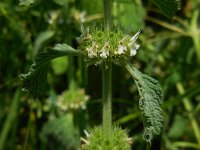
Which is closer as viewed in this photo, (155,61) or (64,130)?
(64,130)

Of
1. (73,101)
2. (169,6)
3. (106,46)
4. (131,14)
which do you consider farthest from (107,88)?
(131,14)

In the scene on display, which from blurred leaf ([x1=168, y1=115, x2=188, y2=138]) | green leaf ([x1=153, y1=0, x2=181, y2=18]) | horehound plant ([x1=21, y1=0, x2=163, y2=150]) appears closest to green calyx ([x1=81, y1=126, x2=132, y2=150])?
horehound plant ([x1=21, y1=0, x2=163, y2=150])

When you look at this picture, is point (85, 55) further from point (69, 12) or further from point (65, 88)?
point (65, 88)

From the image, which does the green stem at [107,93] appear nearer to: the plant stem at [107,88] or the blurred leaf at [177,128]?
the plant stem at [107,88]

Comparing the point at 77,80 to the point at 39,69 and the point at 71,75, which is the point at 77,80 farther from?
the point at 39,69

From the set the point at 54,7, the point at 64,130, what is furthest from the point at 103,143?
the point at 54,7

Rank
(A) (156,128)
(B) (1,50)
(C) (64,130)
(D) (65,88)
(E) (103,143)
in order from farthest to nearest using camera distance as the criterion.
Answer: (D) (65,88), (B) (1,50), (C) (64,130), (E) (103,143), (A) (156,128)
